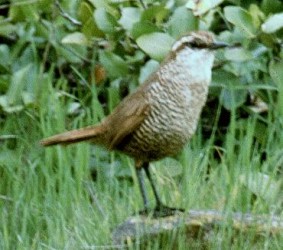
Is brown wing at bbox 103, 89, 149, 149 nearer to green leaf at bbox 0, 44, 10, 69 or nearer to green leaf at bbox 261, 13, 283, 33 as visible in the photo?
green leaf at bbox 261, 13, 283, 33

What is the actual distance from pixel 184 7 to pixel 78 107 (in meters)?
0.92

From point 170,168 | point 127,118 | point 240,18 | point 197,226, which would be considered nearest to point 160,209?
point 197,226

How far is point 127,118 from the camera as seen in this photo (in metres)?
5.71

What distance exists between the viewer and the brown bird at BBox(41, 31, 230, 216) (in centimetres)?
552

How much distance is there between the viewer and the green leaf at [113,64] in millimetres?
7016

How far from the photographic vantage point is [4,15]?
8.02 m

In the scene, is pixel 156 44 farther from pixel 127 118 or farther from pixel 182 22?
pixel 127 118

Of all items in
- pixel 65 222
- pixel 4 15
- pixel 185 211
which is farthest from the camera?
pixel 4 15

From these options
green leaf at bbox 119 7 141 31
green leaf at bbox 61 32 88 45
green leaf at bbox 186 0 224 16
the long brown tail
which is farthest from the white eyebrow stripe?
green leaf at bbox 61 32 88 45

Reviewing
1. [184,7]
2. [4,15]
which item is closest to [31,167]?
[184,7]

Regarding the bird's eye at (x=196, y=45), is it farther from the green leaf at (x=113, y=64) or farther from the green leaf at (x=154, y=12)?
the green leaf at (x=113, y=64)

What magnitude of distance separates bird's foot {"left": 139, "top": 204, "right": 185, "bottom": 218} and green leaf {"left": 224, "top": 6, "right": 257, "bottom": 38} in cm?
141

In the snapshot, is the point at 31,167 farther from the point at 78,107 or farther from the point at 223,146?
the point at 223,146

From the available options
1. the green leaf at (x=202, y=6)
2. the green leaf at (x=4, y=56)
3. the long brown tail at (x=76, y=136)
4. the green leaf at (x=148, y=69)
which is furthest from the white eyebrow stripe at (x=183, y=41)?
the green leaf at (x=4, y=56)
